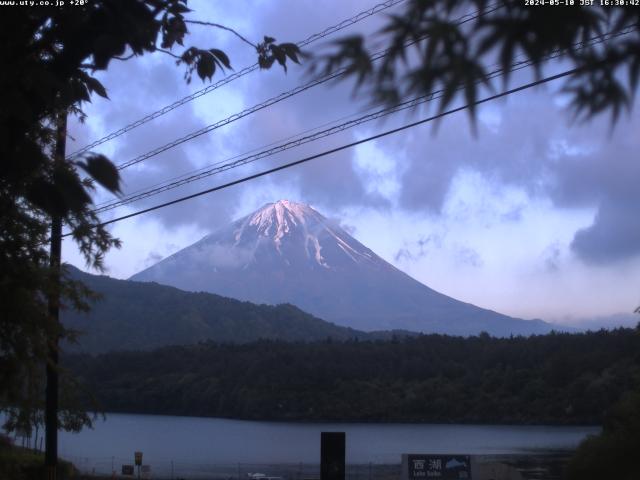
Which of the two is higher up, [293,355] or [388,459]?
[293,355]

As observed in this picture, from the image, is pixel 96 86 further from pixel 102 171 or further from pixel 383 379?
pixel 383 379

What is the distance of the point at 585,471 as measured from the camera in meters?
2.74

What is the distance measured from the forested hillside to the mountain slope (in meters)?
16.5

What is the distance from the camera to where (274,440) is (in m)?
60.6

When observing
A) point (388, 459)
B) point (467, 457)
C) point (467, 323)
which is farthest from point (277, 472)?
point (467, 323)

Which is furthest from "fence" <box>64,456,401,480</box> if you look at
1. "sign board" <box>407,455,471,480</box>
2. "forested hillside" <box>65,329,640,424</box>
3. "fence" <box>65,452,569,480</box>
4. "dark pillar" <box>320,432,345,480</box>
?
"dark pillar" <box>320,432,345,480</box>

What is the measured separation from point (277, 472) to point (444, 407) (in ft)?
75.0

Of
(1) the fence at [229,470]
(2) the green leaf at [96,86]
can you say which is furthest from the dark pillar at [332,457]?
(1) the fence at [229,470]

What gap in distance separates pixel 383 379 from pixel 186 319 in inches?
2083

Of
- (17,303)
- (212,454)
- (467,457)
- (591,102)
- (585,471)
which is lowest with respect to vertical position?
(212,454)

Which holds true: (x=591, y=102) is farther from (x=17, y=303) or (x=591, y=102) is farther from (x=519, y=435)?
(x=519, y=435)

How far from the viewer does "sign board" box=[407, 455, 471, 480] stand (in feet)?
89.6

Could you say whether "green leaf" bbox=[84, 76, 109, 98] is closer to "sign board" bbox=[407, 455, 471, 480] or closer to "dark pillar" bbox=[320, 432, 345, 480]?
"dark pillar" bbox=[320, 432, 345, 480]

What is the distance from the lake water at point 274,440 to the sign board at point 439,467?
13.7 meters
